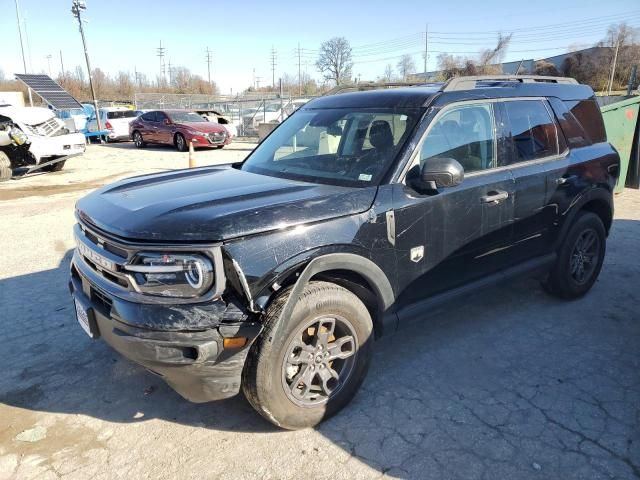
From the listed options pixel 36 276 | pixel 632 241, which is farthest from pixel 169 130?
pixel 632 241

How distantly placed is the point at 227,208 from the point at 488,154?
2069 mm

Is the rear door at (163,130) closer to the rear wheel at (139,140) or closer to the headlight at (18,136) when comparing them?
the rear wheel at (139,140)

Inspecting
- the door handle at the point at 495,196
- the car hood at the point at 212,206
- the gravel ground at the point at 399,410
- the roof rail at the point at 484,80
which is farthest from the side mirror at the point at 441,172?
the gravel ground at the point at 399,410

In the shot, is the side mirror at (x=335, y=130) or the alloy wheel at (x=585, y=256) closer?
the side mirror at (x=335, y=130)

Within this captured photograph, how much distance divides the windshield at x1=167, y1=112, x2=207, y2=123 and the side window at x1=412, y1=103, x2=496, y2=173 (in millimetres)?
18011

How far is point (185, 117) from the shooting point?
20.2m

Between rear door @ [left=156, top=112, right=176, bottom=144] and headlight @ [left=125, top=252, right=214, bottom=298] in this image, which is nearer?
headlight @ [left=125, top=252, right=214, bottom=298]

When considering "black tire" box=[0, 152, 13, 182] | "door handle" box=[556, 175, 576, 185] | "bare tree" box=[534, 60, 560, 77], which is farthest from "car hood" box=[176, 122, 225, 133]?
"bare tree" box=[534, 60, 560, 77]

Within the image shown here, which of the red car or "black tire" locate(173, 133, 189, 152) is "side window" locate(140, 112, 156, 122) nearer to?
the red car

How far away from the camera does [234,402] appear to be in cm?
313

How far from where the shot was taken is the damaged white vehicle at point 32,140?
40.8ft

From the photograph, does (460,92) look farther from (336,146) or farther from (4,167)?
(4,167)

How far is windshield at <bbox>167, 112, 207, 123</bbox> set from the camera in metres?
19.9

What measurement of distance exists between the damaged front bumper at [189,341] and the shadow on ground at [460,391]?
0.56 metres
